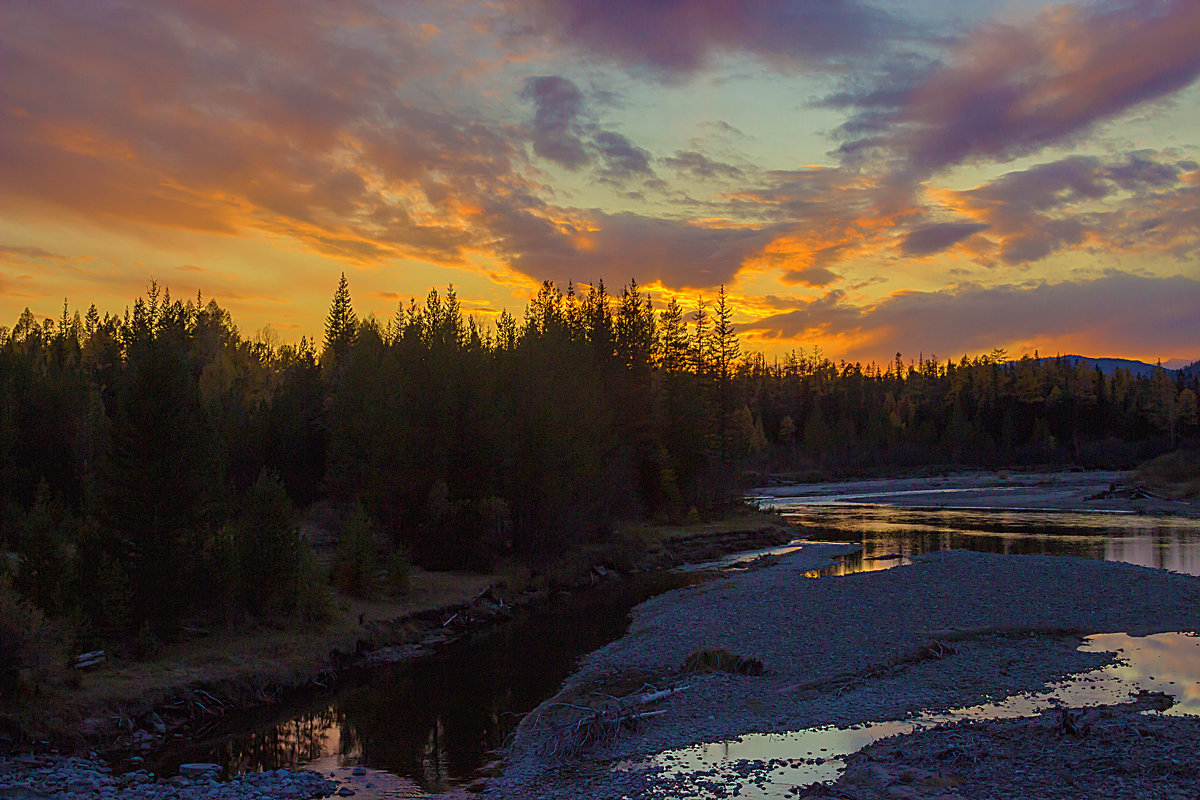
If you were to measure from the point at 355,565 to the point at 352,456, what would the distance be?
353 inches

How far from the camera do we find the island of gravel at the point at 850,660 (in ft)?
45.1

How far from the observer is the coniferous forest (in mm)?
21469

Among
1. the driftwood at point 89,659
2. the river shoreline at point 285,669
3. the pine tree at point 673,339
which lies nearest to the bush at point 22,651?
the river shoreline at point 285,669

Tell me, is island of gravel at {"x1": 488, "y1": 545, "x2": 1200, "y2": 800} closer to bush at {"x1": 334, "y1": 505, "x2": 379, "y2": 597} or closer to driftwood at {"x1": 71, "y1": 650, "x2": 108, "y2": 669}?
bush at {"x1": 334, "y1": 505, "x2": 379, "y2": 597}

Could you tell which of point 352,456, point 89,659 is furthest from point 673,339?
point 89,659

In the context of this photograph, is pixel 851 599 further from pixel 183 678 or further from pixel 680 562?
pixel 183 678

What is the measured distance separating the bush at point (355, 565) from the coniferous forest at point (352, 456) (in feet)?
0.26

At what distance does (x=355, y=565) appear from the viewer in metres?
28.4

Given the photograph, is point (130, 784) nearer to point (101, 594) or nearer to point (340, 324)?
point (101, 594)

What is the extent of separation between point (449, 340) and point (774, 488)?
7613cm

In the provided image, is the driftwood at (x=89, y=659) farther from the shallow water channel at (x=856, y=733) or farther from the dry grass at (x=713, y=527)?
the dry grass at (x=713, y=527)

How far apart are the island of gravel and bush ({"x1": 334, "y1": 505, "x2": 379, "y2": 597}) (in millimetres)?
9186

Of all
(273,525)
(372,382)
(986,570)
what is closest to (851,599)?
(986,570)

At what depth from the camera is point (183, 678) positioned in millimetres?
19250
